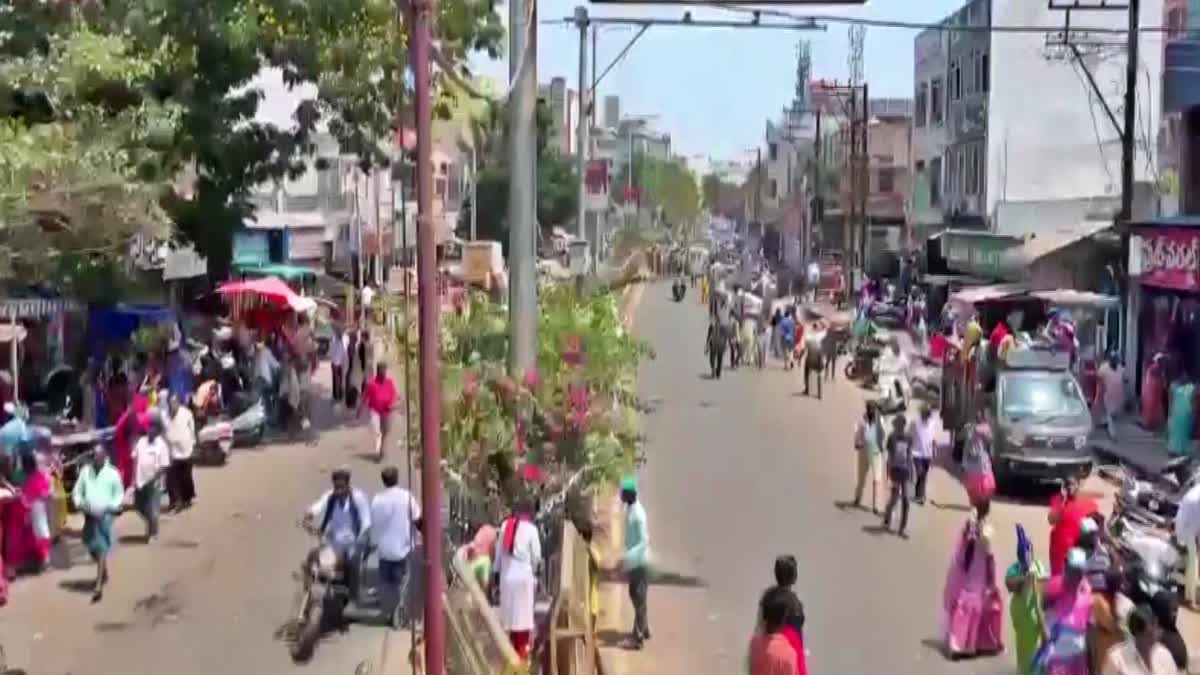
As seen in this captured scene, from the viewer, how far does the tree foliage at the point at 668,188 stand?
140700mm

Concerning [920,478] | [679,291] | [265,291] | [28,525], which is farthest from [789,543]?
[679,291]

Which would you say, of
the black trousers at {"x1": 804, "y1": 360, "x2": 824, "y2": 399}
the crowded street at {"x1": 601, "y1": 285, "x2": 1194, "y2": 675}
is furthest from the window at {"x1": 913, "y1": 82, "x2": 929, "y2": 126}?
the crowded street at {"x1": 601, "y1": 285, "x2": 1194, "y2": 675}

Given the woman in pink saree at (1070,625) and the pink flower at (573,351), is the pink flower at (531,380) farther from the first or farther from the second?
the woman in pink saree at (1070,625)

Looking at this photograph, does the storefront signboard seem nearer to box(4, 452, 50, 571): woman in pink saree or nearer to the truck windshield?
the truck windshield

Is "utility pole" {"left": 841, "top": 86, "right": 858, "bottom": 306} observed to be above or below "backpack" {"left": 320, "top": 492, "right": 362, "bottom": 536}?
above

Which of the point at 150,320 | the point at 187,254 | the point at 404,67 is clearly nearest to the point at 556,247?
the point at 187,254

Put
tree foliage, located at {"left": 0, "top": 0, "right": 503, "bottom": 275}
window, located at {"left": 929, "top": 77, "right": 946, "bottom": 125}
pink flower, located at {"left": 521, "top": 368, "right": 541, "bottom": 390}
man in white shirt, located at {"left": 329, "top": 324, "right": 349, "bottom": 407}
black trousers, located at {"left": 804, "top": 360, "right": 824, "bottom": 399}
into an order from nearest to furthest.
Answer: pink flower, located at {"left": 521, "top": 368, "right": 541, "bottom": 390} < tree foliage, located at {"left": 0, "top": 0, "right": 503, "bottom": 275} < man in white shirt, located at {"left": 329, "top": 324, "right": 349, "bottom": 407} < black trousers, located at {"left": 804, "top": 360, "right": 824, "bottom": 399} < window, located at {"left": 929, "top": 77, "right": 946, "bottom": 125}

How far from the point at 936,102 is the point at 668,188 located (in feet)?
328

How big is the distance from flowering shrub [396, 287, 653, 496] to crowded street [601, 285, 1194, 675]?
149 centimetres

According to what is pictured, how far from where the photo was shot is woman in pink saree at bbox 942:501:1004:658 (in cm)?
1366

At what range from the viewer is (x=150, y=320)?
27.1 m

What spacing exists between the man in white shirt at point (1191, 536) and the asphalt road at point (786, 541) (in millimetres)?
1992

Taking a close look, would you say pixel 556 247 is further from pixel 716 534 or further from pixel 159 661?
pixel 159 661

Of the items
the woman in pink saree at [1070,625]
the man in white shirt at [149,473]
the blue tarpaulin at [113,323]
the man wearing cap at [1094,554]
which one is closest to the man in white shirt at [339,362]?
the blue tarpaulin at [113,323]
